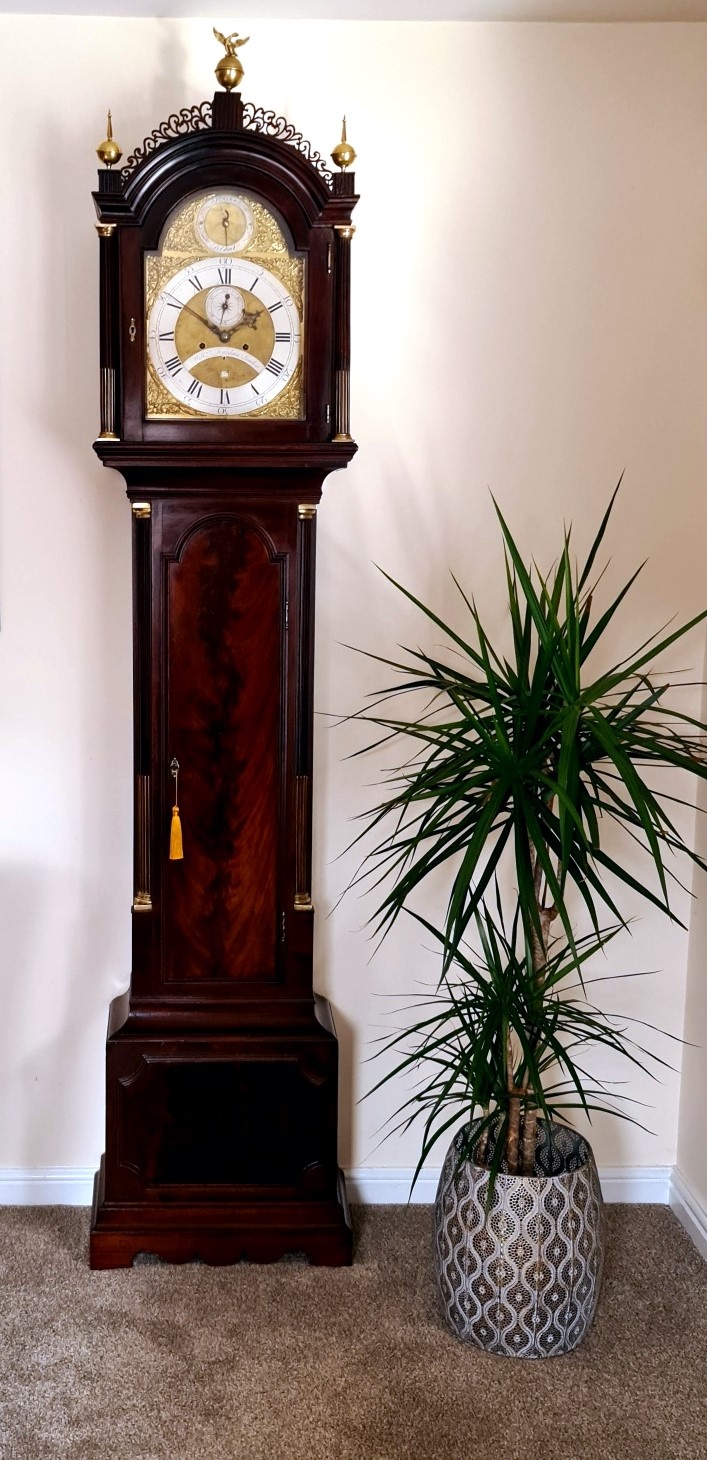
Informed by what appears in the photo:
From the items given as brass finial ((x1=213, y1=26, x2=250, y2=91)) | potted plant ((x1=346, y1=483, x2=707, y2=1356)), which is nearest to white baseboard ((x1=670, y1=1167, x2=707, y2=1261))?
potted plant ((x1=346, y1=483, x2=707, y2=1356))

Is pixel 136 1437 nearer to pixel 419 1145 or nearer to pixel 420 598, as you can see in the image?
pixel 419 1145

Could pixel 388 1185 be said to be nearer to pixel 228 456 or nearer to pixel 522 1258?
pixel 522 1258

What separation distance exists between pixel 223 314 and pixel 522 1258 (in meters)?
1.72

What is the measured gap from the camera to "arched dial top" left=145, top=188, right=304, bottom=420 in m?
2.15

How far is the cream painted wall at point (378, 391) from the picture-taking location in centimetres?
238

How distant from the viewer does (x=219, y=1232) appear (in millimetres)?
2332

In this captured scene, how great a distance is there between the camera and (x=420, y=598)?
8.25 ft

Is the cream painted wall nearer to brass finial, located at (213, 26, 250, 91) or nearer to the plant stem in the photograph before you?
brass finial, located at (213, 26, 250, 91)

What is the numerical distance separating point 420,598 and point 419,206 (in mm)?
780

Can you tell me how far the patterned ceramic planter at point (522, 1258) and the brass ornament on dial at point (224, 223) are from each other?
1669 mm

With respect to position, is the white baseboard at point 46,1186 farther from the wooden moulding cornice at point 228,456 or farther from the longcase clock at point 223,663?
the wooden moulding cornice at point 228,456

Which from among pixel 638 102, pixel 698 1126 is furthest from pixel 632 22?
pixel 698 1126

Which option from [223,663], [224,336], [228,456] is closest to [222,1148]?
[223,663]

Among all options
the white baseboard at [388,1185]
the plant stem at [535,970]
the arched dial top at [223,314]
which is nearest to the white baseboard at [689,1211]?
the white baseboard at [388,1185]
